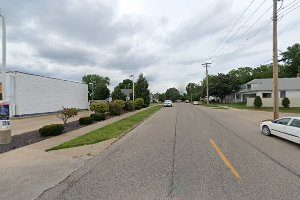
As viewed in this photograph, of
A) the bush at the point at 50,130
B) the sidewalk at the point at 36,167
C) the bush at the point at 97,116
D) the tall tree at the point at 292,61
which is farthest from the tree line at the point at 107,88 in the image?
the tall tree at the point at 292,61

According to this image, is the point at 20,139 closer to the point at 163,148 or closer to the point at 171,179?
the point at 163,148

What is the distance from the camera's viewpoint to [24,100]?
25203 mm

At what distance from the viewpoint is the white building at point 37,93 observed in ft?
78.9

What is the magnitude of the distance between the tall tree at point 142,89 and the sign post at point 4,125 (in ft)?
139

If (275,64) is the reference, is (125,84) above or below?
above

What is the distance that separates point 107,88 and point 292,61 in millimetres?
71497

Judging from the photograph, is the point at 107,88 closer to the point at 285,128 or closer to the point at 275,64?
the point at 275,64

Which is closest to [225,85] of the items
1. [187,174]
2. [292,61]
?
[292,61]

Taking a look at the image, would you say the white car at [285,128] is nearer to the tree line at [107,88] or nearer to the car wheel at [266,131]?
the car wheel at [266,131]

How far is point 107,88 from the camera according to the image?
106438 mm

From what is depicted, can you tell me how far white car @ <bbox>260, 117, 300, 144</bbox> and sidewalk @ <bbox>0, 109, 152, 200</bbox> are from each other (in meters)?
7.91

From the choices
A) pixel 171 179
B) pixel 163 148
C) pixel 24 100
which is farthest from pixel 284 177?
pixel 24 100

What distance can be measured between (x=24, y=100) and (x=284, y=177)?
25500 millimetres

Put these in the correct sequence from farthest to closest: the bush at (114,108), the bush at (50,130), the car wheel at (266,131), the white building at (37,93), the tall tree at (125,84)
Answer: the tall tree at (125,84)
the bush at (114,108)
the white building at (37,93)
the car wheel at (266,131)
the bush at (50,130)
